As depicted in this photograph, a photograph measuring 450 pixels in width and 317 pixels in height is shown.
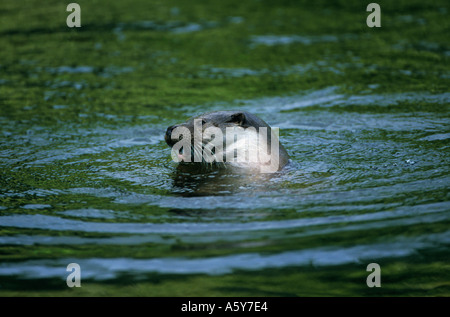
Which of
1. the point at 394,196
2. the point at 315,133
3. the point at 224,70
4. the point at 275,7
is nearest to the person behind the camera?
the point at 394,196

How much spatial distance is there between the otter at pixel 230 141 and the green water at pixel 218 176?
17cm

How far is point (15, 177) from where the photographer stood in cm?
591

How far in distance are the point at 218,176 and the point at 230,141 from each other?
316 mm

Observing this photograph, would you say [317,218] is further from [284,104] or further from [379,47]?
[379,47]

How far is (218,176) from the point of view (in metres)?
5.44

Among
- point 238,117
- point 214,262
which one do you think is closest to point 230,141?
point 238,117

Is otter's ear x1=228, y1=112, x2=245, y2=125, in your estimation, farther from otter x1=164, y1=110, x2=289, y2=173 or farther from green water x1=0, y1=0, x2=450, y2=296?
green water x1=0, y1=0, x2=450, y2=296

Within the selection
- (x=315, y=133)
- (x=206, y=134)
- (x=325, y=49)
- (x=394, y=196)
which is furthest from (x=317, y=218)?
(x=325, y=49)

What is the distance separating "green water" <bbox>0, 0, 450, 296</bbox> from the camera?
13.5ft

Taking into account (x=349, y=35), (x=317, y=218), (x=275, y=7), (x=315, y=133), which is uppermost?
(x=275, y=7)

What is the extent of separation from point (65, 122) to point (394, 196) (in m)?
4.44

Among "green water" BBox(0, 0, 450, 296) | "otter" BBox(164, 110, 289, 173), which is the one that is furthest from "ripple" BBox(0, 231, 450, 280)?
"otter" BBox(164, 110, 289, 173)

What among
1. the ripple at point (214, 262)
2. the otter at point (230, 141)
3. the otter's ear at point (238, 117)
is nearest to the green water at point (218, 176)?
the ripple at point (214, 262)

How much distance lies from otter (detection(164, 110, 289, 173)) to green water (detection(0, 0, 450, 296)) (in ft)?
0.57
